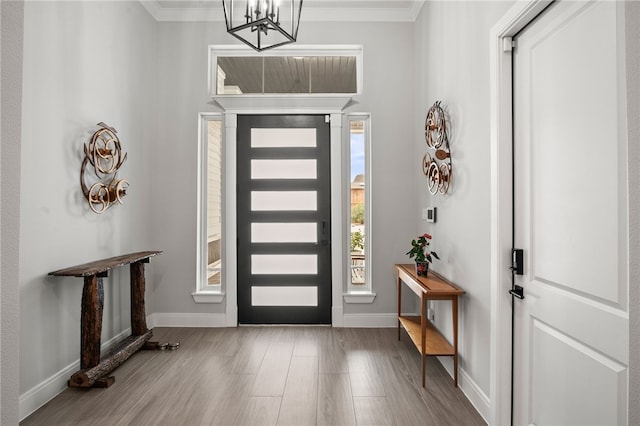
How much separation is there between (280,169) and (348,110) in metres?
0.98

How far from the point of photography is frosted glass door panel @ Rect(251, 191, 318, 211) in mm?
3902

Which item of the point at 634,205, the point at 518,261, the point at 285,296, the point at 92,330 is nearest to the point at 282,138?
the point at 285,296

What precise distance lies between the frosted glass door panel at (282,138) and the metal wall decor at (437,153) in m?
1.30

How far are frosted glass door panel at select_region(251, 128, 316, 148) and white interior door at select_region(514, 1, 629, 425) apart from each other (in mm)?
2287

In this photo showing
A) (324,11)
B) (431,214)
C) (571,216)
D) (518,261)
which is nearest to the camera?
(571,216)

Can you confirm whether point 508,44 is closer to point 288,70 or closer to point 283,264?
point 288,70

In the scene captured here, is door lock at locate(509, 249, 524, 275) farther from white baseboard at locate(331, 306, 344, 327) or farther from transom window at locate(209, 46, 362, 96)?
transom window at locate(209, 46, 362, 96)

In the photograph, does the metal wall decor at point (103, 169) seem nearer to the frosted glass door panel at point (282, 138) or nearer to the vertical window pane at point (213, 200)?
the vertical window pane at point (213, 200)

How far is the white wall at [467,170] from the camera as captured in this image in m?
2.20

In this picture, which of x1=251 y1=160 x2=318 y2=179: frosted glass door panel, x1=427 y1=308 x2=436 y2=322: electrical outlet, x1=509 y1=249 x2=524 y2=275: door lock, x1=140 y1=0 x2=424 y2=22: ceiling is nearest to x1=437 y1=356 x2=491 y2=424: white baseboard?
x1=427 y1=308 x2=436 y2=322: electrical outlet

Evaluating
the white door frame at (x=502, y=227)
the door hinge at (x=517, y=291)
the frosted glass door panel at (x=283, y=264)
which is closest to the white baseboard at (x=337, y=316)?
the frosted glass door panel at (x=283, y=264)

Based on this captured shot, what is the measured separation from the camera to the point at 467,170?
8.07ft

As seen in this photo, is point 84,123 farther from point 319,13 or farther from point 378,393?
point 378,393

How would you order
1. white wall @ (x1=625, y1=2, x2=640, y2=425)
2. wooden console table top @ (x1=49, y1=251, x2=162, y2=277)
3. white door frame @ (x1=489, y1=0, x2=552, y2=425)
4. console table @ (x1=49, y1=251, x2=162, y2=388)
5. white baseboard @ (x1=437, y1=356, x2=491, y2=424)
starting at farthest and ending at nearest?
1. console table @ (x1=49, y1=251, x2=162, y2=388)
2. wooden console table top @ (x1=49, y1=251, x2=162, y2=277)
3. white baseboard @ (x1=437, y1=356, x2=491, y2=424)
4. white door frame @ (x1=489, y1=0, x2=552, y2=425)
5. white wall @ (x1=625, y1=2, x2=640, y2=425)
